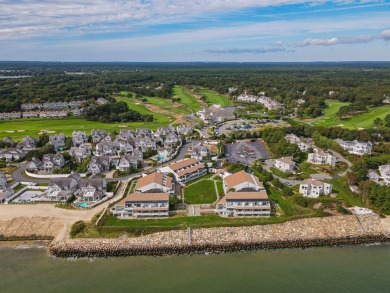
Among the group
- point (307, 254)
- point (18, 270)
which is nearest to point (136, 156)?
point (18, 270)

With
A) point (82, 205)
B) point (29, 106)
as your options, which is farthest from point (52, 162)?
point (29, 106)

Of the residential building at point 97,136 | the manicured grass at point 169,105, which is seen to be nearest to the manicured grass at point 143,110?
the manicured grass at point 169,105

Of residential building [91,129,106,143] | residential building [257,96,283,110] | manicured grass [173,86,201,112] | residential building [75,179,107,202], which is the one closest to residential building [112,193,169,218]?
residential building [75,179,107,202]

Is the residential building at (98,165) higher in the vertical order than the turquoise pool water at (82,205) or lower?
higher

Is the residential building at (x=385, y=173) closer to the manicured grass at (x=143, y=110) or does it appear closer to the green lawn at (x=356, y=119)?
the green lawn at (x=356, y=119)

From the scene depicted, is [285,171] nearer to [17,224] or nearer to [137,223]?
[137,223]

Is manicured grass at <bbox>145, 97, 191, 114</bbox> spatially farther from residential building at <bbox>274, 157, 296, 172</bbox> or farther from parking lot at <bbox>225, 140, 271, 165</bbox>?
residential building at <bbox>274, 157, 296, 172</bbox>
